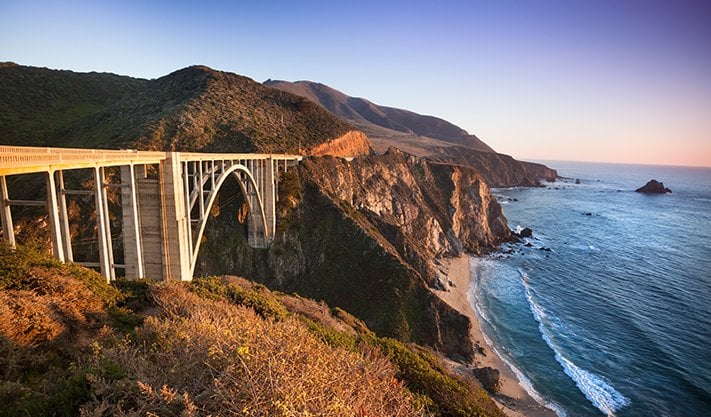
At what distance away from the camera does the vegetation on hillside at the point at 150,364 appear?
451 cm

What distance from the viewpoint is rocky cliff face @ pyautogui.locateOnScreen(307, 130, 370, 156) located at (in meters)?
54.7

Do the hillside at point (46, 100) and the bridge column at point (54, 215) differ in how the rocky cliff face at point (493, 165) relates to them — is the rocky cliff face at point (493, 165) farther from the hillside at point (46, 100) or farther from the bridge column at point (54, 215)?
the bridge column at point (54, 215)

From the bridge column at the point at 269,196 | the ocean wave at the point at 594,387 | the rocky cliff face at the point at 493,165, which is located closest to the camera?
the ocean wave at the point at 594,387

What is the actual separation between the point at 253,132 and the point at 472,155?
11137 centimetres

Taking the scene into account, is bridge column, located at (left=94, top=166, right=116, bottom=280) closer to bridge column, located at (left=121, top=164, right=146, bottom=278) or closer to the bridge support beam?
the bridge support beam

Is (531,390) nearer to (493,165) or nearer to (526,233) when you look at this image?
(526,233)

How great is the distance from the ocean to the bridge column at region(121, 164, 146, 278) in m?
28.2

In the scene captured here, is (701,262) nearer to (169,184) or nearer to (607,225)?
(607,225)

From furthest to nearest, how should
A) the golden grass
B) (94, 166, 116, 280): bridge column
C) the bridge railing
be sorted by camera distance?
(94, 166, 116, 280): bridge column
the bridge railing
the golden grass

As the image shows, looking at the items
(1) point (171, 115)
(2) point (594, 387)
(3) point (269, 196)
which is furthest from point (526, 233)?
(1) point (171, 115)

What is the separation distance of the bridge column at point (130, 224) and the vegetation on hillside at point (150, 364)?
377 cm

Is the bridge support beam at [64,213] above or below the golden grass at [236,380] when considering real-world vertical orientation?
above

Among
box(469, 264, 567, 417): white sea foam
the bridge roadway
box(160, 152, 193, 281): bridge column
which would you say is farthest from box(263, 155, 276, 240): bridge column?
box(469, 264, 567, 417): white sea foam

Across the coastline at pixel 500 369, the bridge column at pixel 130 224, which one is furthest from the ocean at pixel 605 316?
the bridge column at pixel 130 224
